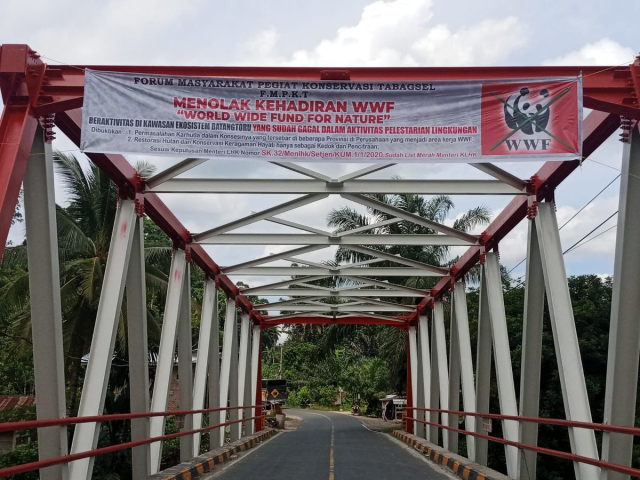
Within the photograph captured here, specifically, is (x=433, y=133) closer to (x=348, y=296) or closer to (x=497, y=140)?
(x=497, y=140)

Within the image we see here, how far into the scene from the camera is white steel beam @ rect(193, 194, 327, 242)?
11906 mm

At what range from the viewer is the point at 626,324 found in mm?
7059

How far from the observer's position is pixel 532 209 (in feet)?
32.0

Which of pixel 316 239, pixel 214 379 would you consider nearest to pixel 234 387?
pixel 214 379

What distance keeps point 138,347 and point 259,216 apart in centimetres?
361

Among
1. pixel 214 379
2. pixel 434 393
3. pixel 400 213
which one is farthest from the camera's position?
pixel 434 393

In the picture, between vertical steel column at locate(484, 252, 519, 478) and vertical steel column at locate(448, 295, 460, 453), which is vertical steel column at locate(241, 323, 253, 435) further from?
vertical steel column at locate(484, 252, 519, 478)

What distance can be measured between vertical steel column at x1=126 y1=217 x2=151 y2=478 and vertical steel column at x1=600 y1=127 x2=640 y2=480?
6.12 metres

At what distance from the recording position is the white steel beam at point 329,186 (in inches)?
437

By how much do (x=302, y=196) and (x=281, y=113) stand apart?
448 centimetres

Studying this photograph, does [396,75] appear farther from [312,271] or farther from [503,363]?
[312,271]

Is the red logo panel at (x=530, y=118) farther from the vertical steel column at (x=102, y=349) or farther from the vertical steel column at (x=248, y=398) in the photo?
the vertical steel column at (x=248, y=398)

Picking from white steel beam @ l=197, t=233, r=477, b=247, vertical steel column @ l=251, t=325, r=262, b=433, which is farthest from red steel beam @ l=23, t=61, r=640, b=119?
vertical steel column @ l=251, t=325, r=262, b=433

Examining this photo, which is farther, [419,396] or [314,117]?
[419,396]
